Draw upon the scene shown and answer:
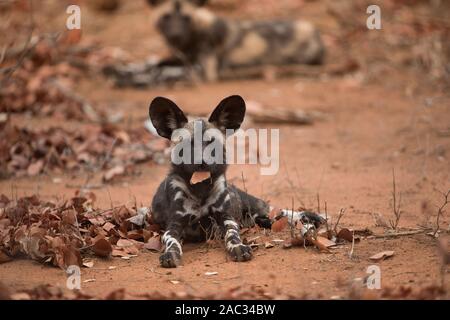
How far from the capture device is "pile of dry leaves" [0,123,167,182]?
6.41 meters

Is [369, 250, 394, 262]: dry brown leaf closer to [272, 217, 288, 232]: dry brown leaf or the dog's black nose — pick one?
[272, 217, 288, 232]: dry brown leaf

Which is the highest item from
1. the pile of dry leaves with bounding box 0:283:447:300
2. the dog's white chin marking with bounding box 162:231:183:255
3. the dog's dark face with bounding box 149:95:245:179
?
the dog's dark face with bounding box 149:95:245:179

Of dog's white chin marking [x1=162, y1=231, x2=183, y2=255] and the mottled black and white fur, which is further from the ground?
the mottled black and white fur

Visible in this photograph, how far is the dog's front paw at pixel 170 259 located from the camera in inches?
154

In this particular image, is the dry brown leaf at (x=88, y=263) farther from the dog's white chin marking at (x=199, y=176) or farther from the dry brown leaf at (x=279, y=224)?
the dry brown leaf at (x=279, y=224)

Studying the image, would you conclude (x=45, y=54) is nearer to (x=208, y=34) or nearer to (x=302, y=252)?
(x=208, y=34)

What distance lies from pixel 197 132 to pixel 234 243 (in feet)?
2.11

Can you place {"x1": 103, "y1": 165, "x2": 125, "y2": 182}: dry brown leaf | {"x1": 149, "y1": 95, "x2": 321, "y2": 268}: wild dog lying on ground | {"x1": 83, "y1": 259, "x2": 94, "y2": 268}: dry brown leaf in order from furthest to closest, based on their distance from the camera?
{"x1": 103, "y1": 165, "x2": 125, "y2": 182}: dry brown leaf, {"x1": 149, "y1": 95, "x2": 321, "y2": 268}: wild dog lying on ground, {"x1": 83, "y1": 259, "x2": 94, "y2": 268}: dry brown leaf

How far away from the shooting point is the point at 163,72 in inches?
393

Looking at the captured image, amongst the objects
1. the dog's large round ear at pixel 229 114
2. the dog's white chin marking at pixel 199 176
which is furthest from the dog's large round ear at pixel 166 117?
the dog's white chin marking at pixel 199 176

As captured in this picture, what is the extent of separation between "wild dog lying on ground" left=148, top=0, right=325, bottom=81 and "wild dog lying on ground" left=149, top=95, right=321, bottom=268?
19.2 ft

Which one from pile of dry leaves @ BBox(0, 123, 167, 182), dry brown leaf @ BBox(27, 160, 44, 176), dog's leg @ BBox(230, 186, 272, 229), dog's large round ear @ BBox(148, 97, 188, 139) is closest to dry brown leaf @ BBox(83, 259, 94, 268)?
dog's large round ear @ BBox(148, 97, 188, 139)

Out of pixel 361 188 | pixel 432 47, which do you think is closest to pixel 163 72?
pixel 432 47

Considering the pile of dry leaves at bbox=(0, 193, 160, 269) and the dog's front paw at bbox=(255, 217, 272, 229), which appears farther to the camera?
the dog's front paw at bbox=(255, 217, 272, 229)
